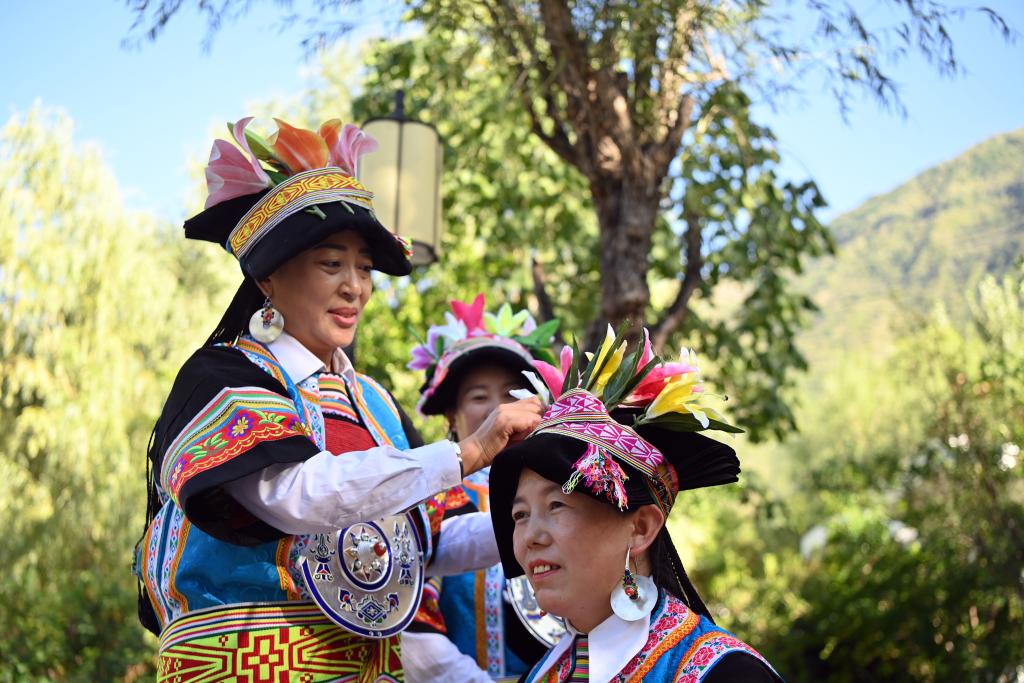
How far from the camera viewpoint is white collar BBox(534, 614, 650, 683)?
2.18 m

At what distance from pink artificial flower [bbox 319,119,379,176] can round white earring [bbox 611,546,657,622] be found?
136 centimetres

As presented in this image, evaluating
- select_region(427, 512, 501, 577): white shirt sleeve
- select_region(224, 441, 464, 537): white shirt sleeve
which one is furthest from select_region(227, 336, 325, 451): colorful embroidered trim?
select_region(427, 512, 501, 577): white shirt sleeve

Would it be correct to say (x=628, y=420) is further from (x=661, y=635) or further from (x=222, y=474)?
(x=222, y=474)

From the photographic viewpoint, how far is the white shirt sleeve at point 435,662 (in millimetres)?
3006

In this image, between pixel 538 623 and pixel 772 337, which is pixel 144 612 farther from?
pixel 772 337

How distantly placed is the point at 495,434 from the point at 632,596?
19.8 inches

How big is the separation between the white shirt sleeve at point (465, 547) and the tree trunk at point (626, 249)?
94.6 inches

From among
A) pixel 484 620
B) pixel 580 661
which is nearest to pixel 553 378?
pixel 580 661

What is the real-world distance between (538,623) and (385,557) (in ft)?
2.55

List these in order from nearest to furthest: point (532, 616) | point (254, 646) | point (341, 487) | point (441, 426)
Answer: point (341, 487), point (254, 646), point (532, 616), point (441, 426)

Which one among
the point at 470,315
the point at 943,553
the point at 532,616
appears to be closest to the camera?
the point at 532,616

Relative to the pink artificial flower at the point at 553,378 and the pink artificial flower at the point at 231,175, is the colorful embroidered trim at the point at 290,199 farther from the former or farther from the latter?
the pink artificial flower at the point at 553,378

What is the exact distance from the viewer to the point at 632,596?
89.2 inches

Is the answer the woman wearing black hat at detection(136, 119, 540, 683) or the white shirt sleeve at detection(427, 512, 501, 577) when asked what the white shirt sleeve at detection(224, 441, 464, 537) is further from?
the white shirt sleeve at detection(427, 512, 501, 577)
